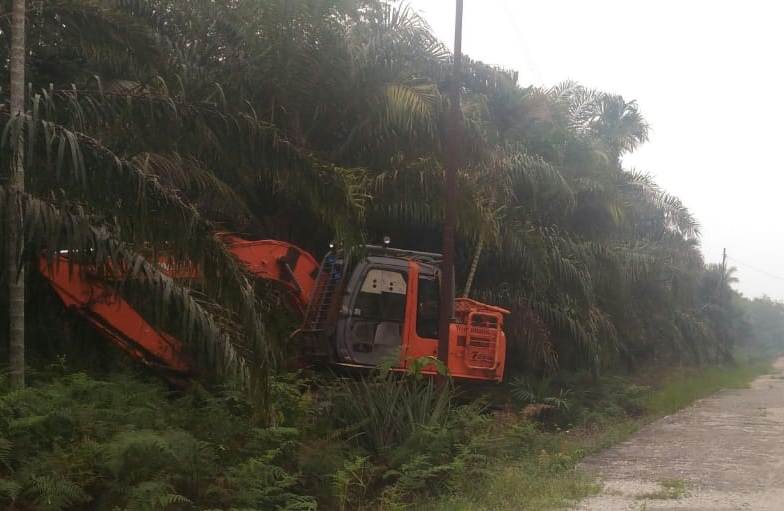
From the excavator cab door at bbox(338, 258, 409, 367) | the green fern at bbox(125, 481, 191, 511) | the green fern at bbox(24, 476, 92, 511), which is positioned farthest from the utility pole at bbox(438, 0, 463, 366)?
the green fern at bbox(24, 476, 92, 511)

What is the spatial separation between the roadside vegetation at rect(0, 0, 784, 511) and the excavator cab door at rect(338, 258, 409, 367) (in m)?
0.54

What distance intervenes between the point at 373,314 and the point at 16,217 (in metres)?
5.71

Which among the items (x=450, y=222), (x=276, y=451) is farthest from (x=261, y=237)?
(x=276, y=451)

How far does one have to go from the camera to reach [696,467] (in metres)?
10.8

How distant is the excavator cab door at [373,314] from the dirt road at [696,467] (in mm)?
3093

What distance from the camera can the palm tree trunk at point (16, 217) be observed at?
727cm

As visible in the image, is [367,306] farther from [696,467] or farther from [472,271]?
[472,271]

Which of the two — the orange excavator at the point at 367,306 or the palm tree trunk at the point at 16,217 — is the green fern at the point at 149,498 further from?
the orange excavator at the point at 367,306

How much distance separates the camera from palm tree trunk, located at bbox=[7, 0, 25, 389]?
7.27 m

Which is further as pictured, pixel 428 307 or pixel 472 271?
pixel 472 271

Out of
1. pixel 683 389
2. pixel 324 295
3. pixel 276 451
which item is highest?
pixel 324 295

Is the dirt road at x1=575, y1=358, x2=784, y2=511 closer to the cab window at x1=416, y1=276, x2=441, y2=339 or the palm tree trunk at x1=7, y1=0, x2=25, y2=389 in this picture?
the cab window at x1=416, y1=276, x2=441, y2=339

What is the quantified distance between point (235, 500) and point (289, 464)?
1241 mm

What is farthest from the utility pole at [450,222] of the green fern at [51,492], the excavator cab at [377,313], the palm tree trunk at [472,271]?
the green fern at [51,492]
